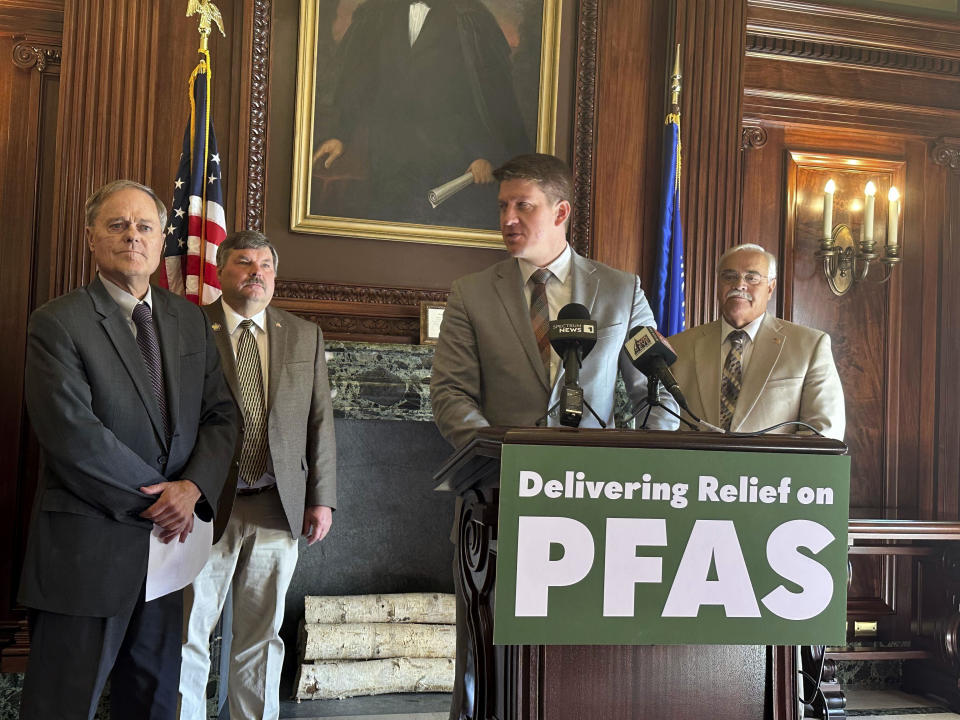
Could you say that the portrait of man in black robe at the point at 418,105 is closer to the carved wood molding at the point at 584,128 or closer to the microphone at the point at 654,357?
the carved wood molding at the point at 584,128

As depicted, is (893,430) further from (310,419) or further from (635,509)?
(635,509)


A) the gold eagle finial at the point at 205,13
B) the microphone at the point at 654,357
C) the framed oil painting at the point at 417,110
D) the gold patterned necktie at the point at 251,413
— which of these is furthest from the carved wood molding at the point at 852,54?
the microphone at the point at 654,357

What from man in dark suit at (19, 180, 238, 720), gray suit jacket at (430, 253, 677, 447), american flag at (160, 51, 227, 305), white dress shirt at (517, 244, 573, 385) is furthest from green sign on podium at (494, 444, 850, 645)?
american flag at (160, 51, 227, 305)

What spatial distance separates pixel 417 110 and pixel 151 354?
7.34ft

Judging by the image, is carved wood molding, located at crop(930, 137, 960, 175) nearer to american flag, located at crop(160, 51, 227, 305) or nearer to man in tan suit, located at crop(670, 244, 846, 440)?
man in tan suit, located at crop(670, 244, 846, 440)

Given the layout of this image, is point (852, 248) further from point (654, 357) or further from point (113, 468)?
point (113, 468)

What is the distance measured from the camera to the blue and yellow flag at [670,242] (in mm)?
4234

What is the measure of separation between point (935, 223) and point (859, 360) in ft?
2.82

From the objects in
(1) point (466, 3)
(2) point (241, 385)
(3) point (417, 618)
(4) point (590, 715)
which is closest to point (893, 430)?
(3) point (417, 618)

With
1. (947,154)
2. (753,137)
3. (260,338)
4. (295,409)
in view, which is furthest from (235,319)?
(947,154)

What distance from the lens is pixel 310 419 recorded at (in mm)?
3162

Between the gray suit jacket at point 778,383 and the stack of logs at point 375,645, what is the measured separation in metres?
1.78

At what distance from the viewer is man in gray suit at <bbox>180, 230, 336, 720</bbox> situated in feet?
9.61

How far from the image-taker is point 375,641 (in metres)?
4.05
